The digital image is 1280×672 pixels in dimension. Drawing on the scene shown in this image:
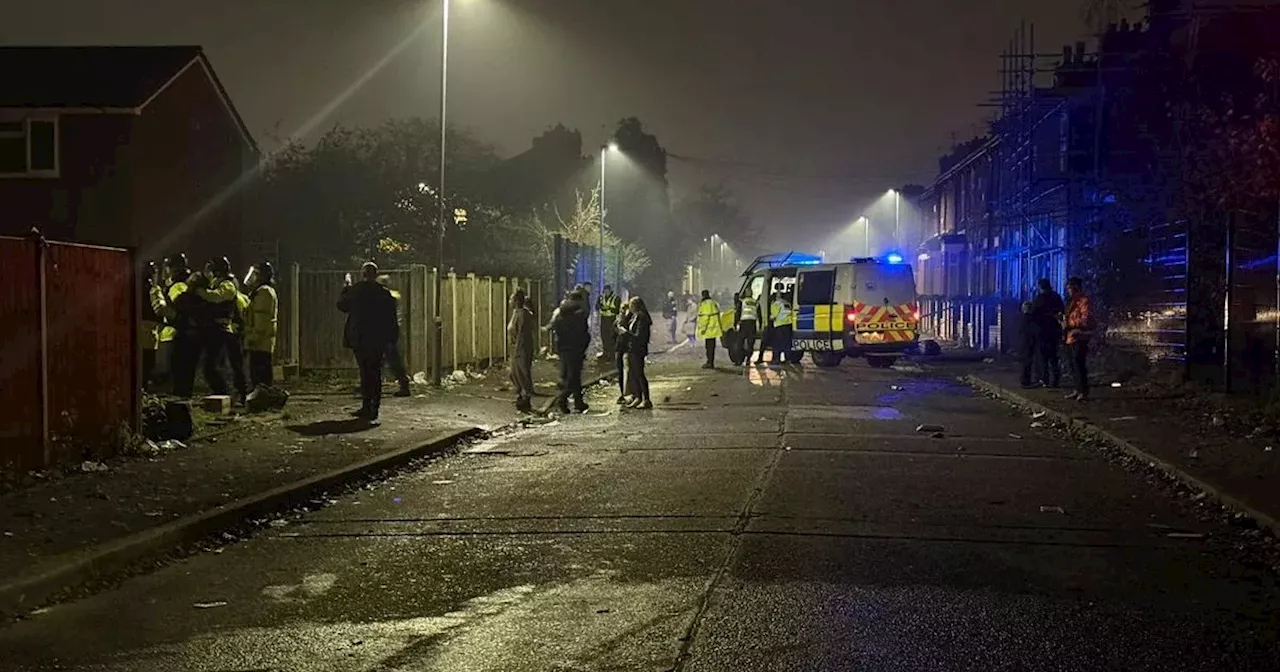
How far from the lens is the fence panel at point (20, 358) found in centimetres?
961

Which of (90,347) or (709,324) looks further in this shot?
(709,324)

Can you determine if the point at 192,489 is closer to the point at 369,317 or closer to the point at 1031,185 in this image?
the point at 369,317

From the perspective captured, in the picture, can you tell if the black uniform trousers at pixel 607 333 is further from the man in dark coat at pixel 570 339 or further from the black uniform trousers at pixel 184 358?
the black uniform trousers at pixel 184 358

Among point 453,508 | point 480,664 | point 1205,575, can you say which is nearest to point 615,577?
point 480,664

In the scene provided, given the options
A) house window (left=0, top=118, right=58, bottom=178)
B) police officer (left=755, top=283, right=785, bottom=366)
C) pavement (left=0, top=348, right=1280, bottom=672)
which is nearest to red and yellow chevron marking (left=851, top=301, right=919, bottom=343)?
police officer (left=755, top=283, right=785, bottom=366)

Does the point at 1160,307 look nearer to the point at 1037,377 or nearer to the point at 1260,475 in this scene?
the point at 1037,377

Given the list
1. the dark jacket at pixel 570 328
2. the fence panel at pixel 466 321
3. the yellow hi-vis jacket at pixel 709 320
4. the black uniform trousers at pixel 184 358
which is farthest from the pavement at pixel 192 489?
the yellow hi-vis jacket at pixel 709 320

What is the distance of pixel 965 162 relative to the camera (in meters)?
50.4

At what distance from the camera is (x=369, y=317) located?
14.9m

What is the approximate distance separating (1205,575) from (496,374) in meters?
18.3

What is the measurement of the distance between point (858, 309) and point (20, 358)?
797 inches

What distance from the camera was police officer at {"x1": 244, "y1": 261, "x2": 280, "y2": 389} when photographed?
51.8ft

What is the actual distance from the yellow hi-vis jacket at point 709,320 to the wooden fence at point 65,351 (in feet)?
59.1

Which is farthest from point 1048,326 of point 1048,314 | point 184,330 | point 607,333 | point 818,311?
point 184,330
